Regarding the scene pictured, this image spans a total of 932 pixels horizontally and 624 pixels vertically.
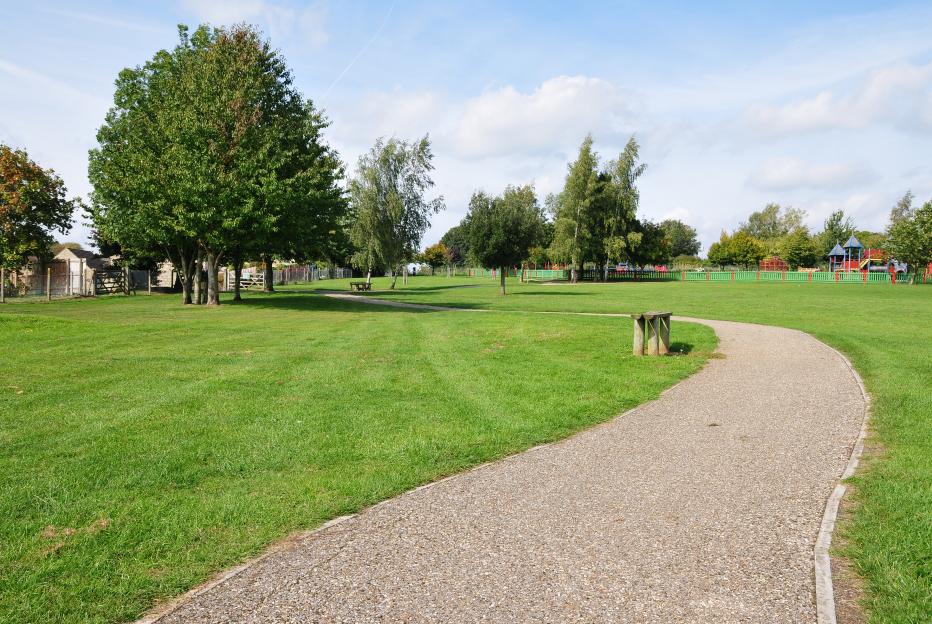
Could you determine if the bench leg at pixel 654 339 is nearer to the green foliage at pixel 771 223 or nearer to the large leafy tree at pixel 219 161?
the large leafy tree at pixel 219 161

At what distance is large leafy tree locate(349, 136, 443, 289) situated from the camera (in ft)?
168

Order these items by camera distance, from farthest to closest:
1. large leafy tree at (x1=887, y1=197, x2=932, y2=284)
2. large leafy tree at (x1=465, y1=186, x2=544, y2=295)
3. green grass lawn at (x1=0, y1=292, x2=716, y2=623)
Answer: large leafy tree at (x1=887, y1=197, x2=932, y2=284) → large leafy tree at (x1=465, y1=186, x2=544, y2=295) → green grass lawn at (x1=0, y1=292, x2=716, y2=623)

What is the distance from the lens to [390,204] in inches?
2035

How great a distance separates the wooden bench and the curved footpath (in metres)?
5.95

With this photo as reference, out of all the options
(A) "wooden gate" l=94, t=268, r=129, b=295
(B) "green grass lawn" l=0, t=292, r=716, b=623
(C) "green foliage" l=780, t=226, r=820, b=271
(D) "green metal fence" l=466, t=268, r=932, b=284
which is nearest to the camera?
(B) "green grass lawn" l=0, t=292, r=716, b=623

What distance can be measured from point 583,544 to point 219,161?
24.6 meters

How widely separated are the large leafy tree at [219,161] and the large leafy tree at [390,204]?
20.8 m

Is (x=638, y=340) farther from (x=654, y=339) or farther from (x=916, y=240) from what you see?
(x=916, y=240)

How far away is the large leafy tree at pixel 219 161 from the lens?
23953 millimetres

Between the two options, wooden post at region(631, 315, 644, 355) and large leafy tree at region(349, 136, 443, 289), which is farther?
large leafy tree at region(349, 136, 443, 289)

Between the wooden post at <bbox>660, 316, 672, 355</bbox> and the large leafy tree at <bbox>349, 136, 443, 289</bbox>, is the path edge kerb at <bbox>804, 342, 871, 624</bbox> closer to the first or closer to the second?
the wooden post at <bbox>660, 316, 672, 355</bbox>

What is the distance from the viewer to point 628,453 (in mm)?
6152

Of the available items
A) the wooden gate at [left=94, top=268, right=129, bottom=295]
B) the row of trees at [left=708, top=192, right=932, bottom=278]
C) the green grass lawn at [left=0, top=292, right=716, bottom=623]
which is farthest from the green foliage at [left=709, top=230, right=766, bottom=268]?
the green grass lawn at [left=0, top=292, right=716, bottom=623]

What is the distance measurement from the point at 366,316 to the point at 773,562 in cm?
2024
